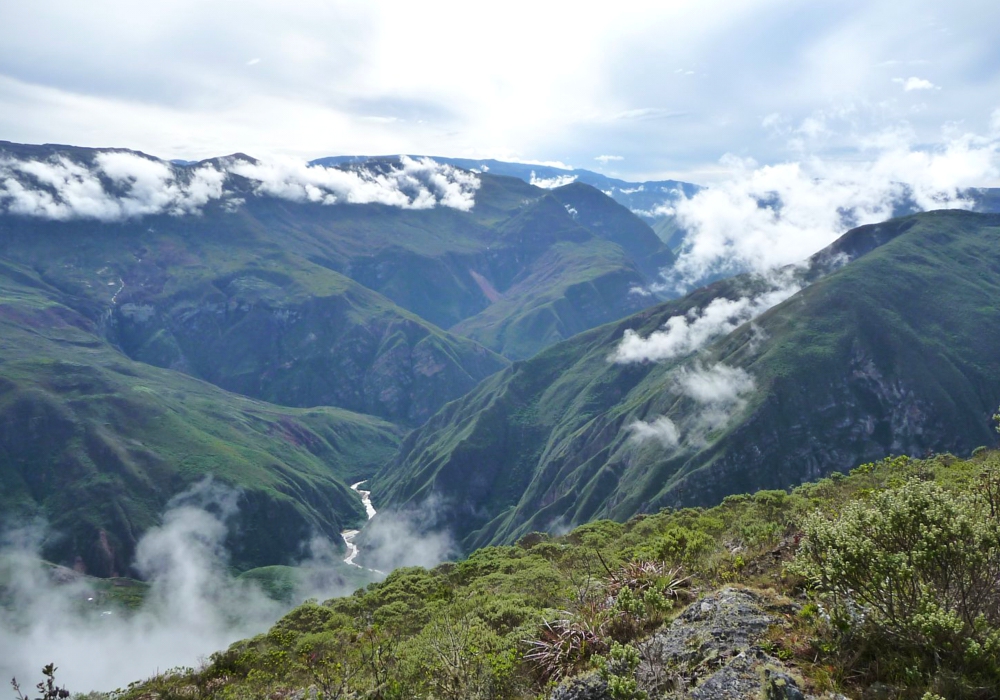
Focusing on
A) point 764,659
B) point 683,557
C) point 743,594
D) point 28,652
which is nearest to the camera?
point 764,659

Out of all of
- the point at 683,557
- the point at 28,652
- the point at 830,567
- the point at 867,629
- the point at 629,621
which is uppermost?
the point at 830,567

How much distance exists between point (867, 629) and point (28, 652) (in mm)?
261090

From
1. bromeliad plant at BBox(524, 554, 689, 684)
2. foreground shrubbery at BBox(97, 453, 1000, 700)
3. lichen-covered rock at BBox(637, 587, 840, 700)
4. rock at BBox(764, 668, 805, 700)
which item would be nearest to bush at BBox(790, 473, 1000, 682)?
foreground shrubbery at BBox(97, 453, 1000, 700)

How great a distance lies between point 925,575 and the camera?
62.1 ft

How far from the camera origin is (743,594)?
2667 centimetres

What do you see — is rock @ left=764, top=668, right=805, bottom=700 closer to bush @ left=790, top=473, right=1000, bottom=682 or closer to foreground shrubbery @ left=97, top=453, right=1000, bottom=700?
foreground shrubbery @ left=97, top=453, right=1000, bottom=700

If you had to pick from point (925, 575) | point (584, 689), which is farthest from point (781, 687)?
point (584, 689)

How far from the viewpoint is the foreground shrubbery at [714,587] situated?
18406mm

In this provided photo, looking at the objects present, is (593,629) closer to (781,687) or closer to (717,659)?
(717,659)

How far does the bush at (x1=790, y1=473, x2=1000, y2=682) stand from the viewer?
17828mm

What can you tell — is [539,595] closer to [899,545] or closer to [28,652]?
[899,545]

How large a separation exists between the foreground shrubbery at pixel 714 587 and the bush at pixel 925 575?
51mm

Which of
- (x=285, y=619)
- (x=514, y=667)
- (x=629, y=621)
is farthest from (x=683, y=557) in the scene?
(x=285, y=619)

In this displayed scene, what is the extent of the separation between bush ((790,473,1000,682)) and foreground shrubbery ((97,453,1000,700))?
0.17ft
